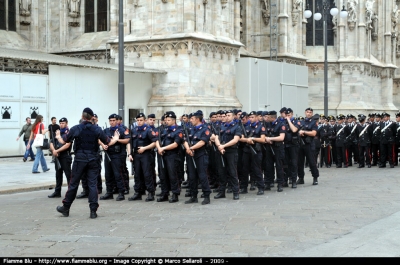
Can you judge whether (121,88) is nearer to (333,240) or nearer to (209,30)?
(209,30)

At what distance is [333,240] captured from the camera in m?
8.58

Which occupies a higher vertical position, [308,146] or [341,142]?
[308,146]

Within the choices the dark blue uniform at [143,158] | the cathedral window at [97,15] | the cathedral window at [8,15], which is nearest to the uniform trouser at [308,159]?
the dark blue uniform at [143,158]

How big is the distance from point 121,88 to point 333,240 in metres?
10.5

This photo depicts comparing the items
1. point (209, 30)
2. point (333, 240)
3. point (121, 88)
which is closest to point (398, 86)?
point (209, 30)

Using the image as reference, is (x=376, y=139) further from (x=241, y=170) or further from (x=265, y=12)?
(x=265, y=12)

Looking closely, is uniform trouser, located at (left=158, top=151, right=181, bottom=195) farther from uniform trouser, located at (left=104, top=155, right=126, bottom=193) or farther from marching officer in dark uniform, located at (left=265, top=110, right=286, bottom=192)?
marching officer in dark uniform, located at (left=265, top=110, right=286, bottom=192)

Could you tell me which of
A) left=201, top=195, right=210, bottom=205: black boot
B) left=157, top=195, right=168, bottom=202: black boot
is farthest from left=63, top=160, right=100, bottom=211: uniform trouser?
left=201, top=195, right=210, bottom=205: black boot

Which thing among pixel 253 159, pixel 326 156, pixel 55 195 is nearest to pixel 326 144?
pixel 326 156

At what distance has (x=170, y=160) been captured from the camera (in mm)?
12906

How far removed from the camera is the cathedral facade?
82.7 feet

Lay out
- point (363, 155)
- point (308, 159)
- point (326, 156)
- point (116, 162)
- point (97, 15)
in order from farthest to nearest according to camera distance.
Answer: point (97, 15)
point (326, 156)
point (363, 155)
point (308, 159)
point (116, 162)

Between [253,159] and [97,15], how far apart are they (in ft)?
57.8

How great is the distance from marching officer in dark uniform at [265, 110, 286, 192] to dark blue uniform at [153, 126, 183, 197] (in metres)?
2.65
